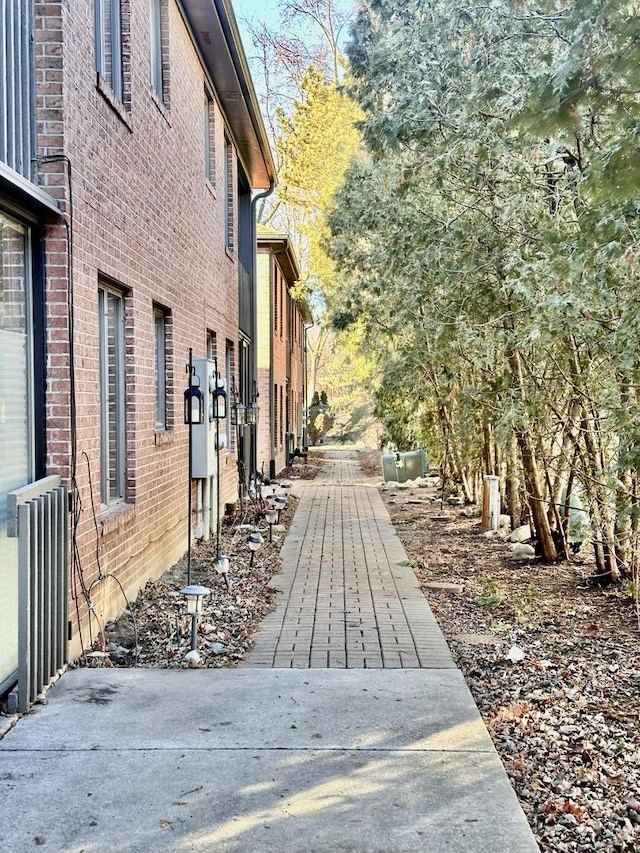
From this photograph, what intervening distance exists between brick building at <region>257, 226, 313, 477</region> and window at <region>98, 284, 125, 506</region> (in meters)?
11.9

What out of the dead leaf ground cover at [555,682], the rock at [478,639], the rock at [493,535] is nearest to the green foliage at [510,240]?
the dead leaf ground cover at [555,682]

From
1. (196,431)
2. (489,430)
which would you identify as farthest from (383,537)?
(196,431)

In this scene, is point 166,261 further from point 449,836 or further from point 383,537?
point 449,836

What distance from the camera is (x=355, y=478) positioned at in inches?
909

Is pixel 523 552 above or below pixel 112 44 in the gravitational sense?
below

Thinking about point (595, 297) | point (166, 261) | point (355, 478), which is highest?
point (166, 261)

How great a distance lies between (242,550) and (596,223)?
645 cm

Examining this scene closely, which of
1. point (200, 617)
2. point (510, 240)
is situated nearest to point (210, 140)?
point (510, 240)

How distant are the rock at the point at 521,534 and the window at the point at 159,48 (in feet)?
21.6

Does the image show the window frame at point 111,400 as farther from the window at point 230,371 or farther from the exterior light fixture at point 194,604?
the window at point 230,371

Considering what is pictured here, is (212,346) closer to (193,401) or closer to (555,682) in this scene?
(193,401)

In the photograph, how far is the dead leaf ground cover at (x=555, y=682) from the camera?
348 centimetres

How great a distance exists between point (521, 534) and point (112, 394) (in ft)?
20.0

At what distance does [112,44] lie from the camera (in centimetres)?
662
